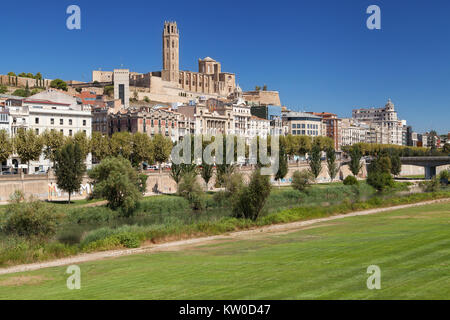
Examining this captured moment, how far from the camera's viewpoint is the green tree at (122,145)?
7250cm

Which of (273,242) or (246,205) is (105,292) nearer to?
(273,242)

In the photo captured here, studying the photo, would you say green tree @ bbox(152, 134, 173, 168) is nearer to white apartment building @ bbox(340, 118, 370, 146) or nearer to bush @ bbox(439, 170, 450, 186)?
bush @ bbox(439, 170, 450, 186)

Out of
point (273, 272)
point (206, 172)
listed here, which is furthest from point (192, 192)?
point (273, 272)

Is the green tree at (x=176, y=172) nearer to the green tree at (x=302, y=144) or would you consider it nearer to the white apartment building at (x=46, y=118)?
the white apartment building at (x=46, y=118)

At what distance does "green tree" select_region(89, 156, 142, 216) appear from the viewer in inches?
1949

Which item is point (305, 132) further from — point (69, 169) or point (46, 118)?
point (69, 169)

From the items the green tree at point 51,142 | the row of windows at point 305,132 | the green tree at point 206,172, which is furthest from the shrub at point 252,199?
the row of windows at point 305,132

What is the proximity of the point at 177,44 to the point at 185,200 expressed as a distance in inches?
4212

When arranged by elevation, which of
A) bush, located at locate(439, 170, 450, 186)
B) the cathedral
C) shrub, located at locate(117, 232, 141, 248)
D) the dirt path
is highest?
the cathedral

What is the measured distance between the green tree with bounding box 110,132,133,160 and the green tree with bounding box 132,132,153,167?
728 mm

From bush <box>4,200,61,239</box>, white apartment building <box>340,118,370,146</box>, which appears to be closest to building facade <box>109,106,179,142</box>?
bush <box>4,200,61,239</box>

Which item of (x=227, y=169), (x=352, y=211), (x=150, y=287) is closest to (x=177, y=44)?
(x=227, y=169)

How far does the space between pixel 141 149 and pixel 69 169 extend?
20247mm

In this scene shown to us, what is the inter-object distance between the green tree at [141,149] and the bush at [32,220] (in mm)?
42997
